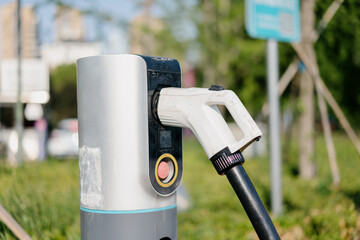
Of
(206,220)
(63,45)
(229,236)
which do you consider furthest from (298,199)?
(63,45)

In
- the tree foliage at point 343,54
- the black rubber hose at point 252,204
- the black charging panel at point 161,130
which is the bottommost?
the black rubber hose at point 252,204

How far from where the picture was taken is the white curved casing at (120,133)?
150 cm

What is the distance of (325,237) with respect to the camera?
9.84 feet

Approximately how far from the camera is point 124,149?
1.50 m

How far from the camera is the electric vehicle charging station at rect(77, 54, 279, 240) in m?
1.50

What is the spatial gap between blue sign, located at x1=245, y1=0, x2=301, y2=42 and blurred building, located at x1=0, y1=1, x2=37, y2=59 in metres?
2.11

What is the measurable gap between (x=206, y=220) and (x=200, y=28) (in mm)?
8456

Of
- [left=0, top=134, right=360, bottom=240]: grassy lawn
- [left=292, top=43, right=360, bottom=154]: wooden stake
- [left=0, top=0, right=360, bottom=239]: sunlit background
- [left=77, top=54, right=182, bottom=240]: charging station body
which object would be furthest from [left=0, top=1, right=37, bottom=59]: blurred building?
[left=77, top=54, right=182, bottom=240]: charging station body

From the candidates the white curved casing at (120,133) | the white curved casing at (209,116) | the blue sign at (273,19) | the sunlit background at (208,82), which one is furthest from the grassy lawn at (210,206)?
the blue sign at (273,19)

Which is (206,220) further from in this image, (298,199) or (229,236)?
(298,199)

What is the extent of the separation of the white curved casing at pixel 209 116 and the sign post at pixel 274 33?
270 centimetres

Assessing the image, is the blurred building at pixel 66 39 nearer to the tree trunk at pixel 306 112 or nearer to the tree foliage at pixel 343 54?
the tree foliage at pixel 343 54

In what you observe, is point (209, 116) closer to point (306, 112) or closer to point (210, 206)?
point (210, 206)

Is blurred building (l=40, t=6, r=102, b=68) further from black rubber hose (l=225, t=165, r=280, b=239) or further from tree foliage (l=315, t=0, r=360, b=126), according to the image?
black rubber hose (l=225, t=165, r=280, b=239)
